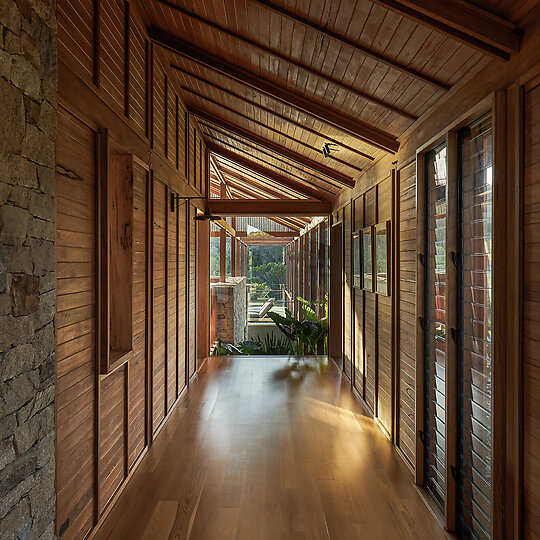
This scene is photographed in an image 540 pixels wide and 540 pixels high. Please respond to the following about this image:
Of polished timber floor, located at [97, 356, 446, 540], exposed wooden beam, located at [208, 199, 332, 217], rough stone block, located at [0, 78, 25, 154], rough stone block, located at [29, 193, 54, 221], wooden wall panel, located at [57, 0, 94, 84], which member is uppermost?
wooden wall panel, located at [57, 0, 94, 84]

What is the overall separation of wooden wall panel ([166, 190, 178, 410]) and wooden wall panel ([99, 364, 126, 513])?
126cm

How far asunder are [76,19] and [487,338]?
2.53m

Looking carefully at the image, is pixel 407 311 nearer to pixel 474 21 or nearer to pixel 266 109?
pixel 474 21

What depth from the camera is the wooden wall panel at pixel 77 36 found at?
1.80 metres

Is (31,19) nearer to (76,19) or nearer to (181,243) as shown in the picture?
(76,19)

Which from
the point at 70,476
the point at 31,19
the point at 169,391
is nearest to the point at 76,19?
the point at 31,19

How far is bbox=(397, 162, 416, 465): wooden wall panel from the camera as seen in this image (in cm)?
286

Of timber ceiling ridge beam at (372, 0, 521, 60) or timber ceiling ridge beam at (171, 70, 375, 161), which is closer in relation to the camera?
timber ceiling ridge beam at (372, 0, 521, 60)

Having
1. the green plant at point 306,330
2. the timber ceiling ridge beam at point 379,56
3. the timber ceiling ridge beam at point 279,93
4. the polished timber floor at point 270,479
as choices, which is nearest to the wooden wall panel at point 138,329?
the polished timber floor at point 270,479

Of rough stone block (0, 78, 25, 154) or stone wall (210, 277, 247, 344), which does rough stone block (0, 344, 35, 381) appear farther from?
stone wall (210, 277, 247, 344)

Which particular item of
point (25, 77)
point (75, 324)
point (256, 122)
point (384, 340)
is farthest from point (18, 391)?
point (256, 122)

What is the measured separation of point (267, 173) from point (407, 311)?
12.3ft

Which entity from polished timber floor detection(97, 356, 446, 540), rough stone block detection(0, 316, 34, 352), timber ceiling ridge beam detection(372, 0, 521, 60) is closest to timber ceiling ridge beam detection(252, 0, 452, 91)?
timber ceiling ridge beam detection(372, 0, 521, 60)

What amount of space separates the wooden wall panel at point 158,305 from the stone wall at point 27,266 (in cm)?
171
